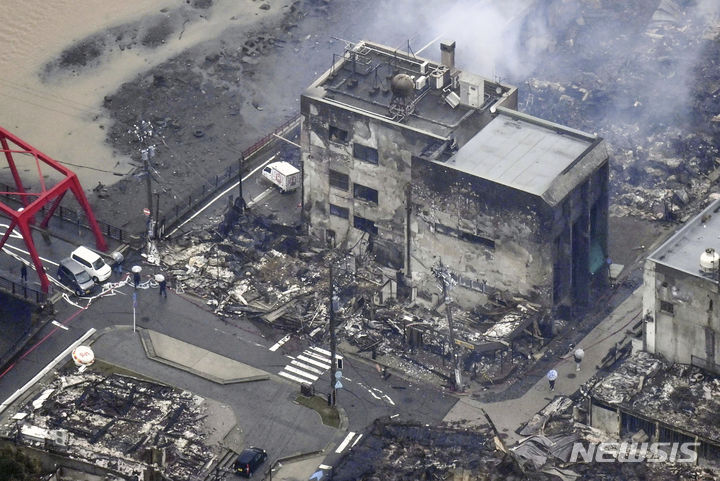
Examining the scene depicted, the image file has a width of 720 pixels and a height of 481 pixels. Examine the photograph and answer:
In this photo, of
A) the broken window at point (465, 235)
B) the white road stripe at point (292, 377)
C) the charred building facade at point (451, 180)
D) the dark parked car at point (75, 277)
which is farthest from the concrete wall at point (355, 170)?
the dark parked car at point (75, 277)

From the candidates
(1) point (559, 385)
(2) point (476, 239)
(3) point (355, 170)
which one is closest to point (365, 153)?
(3) point (355, 170)

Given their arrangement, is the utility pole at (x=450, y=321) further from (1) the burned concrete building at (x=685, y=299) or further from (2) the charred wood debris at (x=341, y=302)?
(1) the burned concrete building at (x=685, y=299)

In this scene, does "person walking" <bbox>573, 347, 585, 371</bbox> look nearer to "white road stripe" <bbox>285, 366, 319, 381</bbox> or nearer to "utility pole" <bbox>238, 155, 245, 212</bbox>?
"white road stripe" <bbox>285, 366, 319, 381</bbox>

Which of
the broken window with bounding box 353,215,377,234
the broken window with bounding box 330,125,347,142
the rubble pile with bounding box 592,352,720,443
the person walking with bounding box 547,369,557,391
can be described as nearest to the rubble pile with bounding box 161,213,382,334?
the broken window with bounding box 353,215,377,234

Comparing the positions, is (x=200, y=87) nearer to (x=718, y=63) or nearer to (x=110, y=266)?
(x=110, y=266)

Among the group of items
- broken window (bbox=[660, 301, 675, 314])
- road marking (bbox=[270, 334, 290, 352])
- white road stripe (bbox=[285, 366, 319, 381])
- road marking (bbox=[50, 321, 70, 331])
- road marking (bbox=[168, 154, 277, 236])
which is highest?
broken window (bbox=[660, 301, 675, 314])

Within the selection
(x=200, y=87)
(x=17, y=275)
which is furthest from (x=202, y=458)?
(x=200, y=87)
